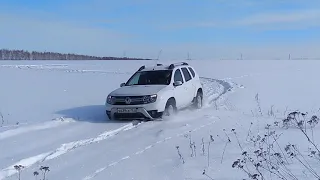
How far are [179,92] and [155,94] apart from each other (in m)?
1.44

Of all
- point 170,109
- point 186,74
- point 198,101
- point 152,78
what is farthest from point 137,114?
point 198,101

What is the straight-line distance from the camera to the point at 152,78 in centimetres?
1220

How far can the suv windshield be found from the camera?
1195cm

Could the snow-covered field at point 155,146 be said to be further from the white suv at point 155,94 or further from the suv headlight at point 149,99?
the suv headlight at point 149,99

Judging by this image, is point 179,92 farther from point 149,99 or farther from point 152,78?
point 149,99

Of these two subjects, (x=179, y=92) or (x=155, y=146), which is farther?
(x=179, y=92)

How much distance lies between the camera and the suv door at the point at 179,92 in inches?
460

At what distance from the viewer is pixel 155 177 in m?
5.34

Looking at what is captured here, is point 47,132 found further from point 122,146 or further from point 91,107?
point 91,107

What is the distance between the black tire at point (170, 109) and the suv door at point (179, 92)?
0.25 metres

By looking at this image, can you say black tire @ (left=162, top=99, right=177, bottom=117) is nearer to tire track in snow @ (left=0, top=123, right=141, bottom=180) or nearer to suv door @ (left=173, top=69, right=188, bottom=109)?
suv door @ (left=173, top=69, right=188, bottom=109)

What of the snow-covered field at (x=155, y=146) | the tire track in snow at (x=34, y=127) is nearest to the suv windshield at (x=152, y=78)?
the snow-covered field at (x=155, y=146)

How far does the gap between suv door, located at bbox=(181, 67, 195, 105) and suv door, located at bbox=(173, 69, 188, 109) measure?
0.60 feet

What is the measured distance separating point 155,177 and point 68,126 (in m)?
5.17
